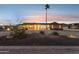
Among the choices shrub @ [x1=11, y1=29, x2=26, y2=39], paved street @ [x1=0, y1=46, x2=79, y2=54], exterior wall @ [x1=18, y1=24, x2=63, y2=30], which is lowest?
paved street @ [x1=0, y1=46, x2=79, y2=54]

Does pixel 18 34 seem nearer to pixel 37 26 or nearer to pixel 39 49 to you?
pixel 37 26

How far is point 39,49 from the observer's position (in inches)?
252

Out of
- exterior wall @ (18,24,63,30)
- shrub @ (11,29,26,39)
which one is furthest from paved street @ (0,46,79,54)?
exterior wall @ (18,24,63,30)

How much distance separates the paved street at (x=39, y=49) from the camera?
6387 mm

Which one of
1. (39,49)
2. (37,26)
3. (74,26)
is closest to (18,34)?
(37,26)

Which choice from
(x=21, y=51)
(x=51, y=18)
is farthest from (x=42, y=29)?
(x=21, y=51)

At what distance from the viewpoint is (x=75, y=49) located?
21.1ft

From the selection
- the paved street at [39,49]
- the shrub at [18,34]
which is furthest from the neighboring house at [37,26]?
the paved street at [39,49]

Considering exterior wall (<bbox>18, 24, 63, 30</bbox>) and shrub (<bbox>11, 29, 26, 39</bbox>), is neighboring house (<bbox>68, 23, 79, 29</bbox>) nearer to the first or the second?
exterior wall (<bbox>18, 24, 63, 30</bbox>)

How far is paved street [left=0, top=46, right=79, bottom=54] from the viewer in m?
6.39

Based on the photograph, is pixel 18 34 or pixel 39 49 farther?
pixel 18 34

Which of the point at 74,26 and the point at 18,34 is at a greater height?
the point at 74,26

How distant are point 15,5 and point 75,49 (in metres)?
1.80

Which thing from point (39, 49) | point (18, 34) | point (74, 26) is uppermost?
point (74, 26)
